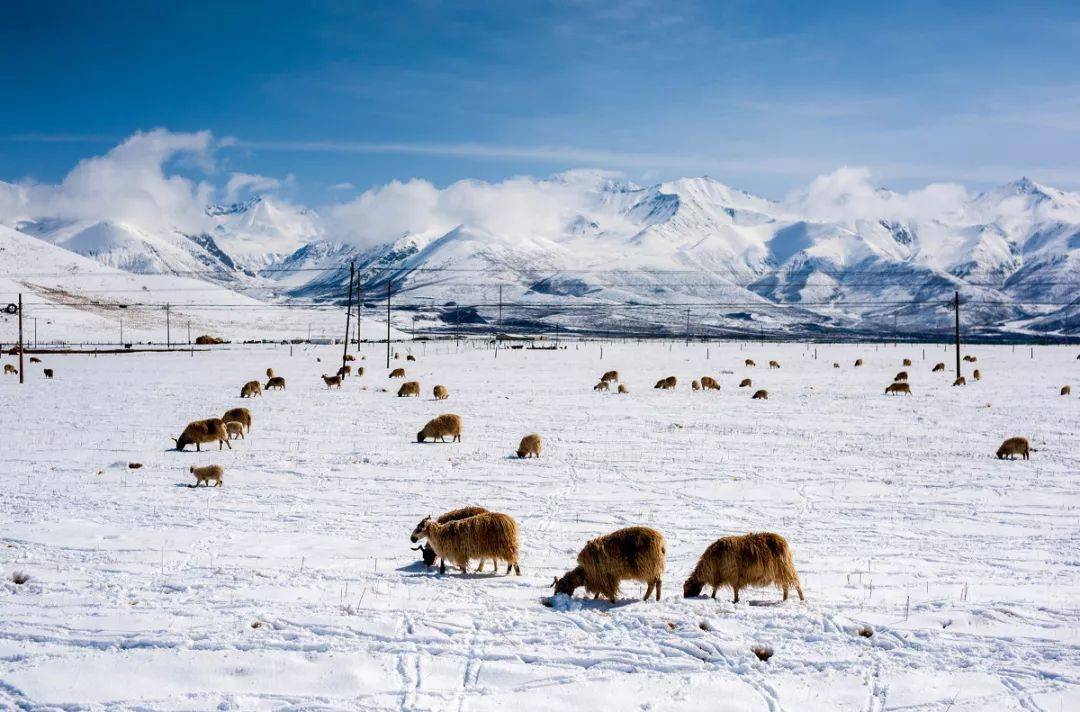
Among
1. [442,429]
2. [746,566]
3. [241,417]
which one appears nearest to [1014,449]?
[746,566]

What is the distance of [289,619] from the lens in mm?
9586

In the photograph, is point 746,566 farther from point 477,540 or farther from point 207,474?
point 207,474

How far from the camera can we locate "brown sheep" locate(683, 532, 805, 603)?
10.6 m

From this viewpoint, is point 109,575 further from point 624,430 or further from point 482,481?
point 624,430

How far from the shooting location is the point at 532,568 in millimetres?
12570

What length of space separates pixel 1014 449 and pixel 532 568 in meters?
17.7

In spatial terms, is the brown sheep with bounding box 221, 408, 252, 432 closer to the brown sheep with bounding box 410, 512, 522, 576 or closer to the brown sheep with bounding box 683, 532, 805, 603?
the brown sheep with bounding box 410, 512, 522, 576

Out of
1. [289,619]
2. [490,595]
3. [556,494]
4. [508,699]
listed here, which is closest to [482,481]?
[556,494]

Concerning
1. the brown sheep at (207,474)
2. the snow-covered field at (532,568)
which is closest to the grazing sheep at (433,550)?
the snow-covered field at (532,568)

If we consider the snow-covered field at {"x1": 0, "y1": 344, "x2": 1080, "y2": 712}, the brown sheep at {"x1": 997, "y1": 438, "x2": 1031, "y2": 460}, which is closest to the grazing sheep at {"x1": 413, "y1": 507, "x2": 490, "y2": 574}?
the snow-covered field at {"x1": 0, "y1": 344, "x2": 1080, "y2": 712}

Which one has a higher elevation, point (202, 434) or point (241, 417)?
point (241, 417)

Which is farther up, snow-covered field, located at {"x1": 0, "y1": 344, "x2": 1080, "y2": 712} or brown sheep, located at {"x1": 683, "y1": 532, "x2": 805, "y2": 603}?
brown sheep, located at {"x1": 683, "y1": 532, "x2": 805, "y2": 603}

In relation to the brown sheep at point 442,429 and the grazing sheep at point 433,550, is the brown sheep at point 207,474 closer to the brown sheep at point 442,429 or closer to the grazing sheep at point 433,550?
the grazing sheep at point 433,550

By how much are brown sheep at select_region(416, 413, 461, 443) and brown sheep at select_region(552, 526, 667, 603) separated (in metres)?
16.0
